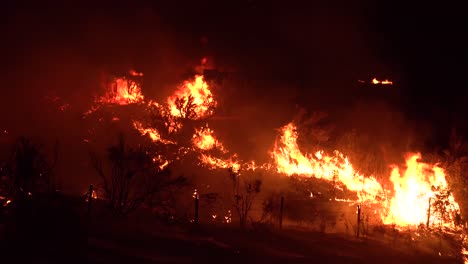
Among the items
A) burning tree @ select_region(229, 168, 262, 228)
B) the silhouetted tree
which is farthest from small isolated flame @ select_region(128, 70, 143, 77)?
the silhouetted tree

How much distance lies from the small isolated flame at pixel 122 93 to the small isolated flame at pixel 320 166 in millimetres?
8207

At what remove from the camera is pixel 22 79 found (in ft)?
91.9

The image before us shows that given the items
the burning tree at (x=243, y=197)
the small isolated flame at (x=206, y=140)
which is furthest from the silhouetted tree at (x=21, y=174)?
the small isolated flame at (x=206, y=140)

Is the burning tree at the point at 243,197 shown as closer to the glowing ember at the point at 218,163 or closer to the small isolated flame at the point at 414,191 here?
the glowing ember at the point at 218,163

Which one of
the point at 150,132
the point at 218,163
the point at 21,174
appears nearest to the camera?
the point at 21,174

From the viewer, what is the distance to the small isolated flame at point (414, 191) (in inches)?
780

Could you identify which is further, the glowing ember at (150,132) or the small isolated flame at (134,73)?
the small isolated flame at (134,73)

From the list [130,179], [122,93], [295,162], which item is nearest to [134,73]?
[122,93]

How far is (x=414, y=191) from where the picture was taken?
69.1 ft

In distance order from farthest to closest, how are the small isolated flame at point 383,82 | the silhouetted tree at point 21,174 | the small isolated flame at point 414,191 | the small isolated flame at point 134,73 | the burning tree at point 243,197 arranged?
the small isolated flame at point 383,82, the small isolated flame at point 134,73, the small isolated flame at point 414,191, the burning tree at point 243,197, the silhouetted tree at point 21,174

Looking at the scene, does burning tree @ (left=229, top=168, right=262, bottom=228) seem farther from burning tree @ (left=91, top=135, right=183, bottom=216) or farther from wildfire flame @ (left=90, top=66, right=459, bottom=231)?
burning tree @ (left=91, top=135, right=183, bottom=216)

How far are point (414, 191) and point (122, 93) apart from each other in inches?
631

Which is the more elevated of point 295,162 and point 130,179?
point 295,162

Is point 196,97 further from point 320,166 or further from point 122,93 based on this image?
point 320,166
